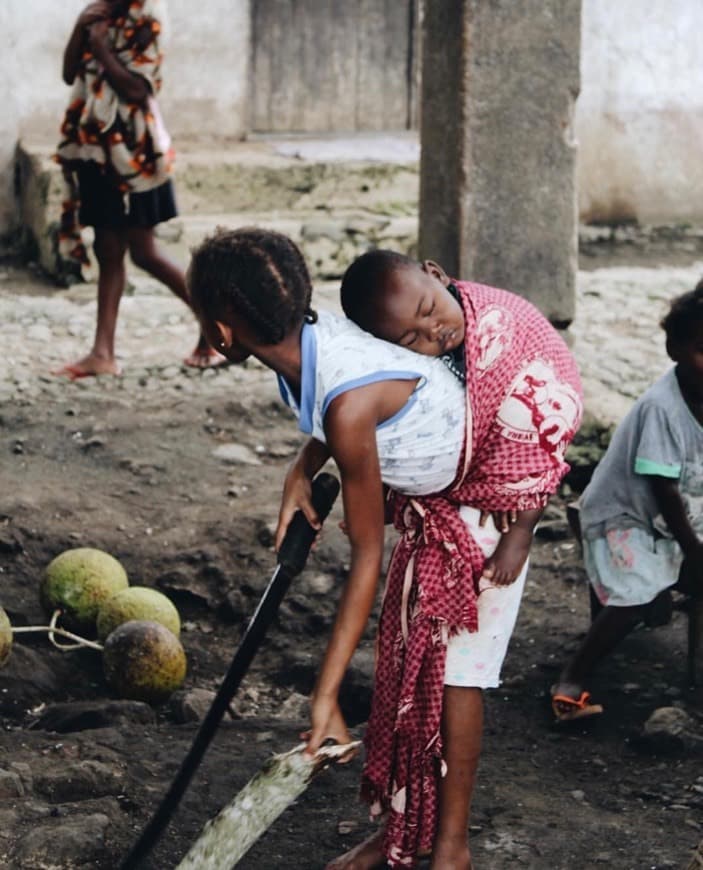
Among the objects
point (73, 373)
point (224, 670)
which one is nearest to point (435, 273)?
point (224, 670)

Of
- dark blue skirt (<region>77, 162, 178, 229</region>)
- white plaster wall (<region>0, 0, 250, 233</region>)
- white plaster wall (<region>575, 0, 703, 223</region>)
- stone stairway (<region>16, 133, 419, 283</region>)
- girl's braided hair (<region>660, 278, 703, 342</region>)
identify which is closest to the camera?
girl's braided hair (<region>660, 278, 703, 342</region>)

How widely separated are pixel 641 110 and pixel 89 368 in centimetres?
485

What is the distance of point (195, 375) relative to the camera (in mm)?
6234

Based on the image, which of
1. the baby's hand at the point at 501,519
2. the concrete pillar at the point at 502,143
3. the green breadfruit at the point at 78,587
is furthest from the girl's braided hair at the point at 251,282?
the concrete pillar at the point at 502,143

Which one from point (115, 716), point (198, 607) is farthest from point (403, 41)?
point (115, 716)

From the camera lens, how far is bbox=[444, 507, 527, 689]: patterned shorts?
284 centimetres

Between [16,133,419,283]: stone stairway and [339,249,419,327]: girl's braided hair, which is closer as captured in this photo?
[339,249,419,327]: girl's braided hair

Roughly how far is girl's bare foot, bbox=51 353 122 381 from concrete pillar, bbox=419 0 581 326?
1.49m

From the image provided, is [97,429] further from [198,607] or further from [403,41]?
[403,41]

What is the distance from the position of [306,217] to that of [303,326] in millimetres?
5742

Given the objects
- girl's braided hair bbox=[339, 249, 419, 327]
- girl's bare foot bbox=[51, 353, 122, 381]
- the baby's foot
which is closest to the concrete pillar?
girl's bare foot bbox=[51, 353, 122, 381]

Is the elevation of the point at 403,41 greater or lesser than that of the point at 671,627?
greater

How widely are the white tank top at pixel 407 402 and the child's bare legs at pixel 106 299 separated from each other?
351cm

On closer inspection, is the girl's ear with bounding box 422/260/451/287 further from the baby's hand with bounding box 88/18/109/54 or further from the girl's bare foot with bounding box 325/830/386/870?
the baby's hand with bounding box 88/18/109/54
